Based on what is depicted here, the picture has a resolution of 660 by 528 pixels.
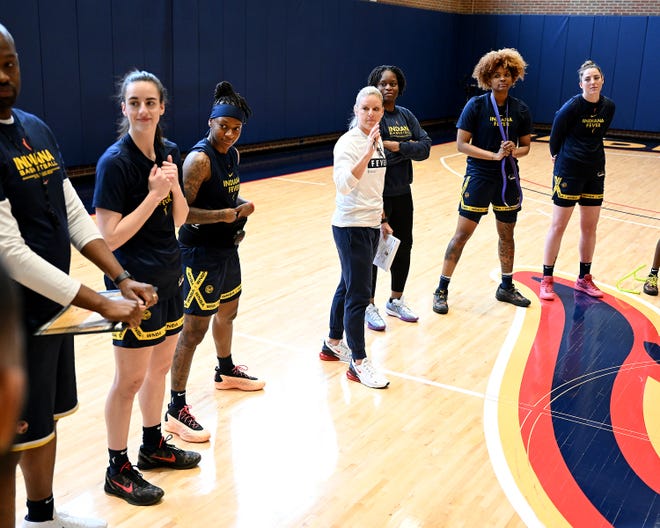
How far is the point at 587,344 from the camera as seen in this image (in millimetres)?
5430

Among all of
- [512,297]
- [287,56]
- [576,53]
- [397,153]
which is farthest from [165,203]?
[576,53]

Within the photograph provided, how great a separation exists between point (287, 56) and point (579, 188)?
9089mm

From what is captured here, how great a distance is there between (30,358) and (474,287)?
189 inches

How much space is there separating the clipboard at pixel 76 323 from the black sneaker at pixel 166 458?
1.31m

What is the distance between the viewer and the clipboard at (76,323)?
7.91 ft

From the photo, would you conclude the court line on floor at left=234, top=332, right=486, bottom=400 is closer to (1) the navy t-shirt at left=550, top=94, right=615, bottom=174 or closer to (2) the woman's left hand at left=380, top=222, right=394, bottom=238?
(2) the woman's left hand at left=380, top=222, right=394, bottom=238

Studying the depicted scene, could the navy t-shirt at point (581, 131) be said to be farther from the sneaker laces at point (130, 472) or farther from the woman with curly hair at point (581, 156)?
the sneaker laces at point (130, 472)

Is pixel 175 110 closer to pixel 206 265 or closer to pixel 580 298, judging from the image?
pixel 580 298

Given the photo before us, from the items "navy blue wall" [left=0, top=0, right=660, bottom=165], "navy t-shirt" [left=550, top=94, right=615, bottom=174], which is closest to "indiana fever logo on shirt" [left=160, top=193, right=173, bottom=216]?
"navy t-shirt" [left=550, top=94, right=615, bottom=174]

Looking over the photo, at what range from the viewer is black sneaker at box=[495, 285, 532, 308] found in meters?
6.20

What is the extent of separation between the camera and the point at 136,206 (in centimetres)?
318

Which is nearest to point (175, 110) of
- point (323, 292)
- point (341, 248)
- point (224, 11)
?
point (224, 11)

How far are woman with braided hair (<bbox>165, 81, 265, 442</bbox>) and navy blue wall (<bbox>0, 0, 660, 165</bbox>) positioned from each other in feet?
22.5

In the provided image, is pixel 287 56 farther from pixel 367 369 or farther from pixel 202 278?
pixel 202 278
